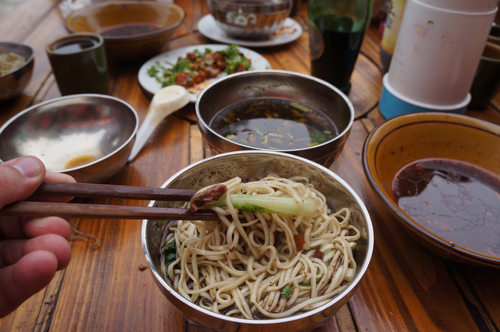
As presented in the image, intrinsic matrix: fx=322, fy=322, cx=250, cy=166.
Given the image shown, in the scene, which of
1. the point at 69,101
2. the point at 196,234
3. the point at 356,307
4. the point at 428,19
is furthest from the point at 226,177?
the point at 428,19

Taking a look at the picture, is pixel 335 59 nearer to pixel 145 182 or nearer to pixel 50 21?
pixel 145 182

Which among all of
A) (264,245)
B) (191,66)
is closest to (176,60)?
(191,66)

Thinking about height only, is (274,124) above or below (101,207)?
below

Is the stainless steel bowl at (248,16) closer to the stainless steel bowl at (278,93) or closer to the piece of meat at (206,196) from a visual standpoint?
the stainless steel bowl at (278,93)

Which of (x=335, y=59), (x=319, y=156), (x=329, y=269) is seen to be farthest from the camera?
(x=335, y=59)

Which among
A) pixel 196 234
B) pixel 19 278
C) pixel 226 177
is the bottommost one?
pixel 196 234

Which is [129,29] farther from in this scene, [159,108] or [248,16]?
[159,108]

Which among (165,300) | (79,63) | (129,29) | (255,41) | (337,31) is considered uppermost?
(337,31)
